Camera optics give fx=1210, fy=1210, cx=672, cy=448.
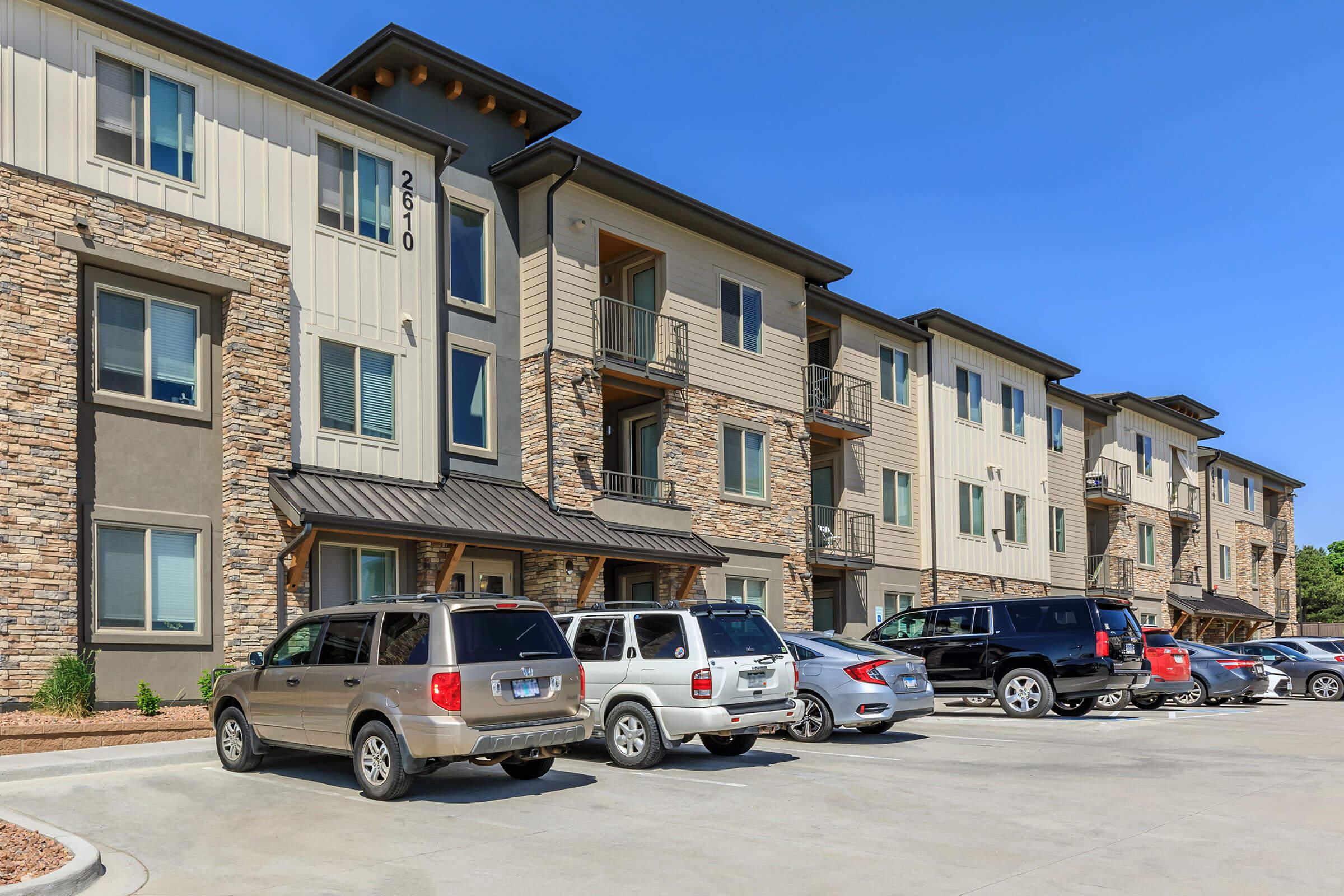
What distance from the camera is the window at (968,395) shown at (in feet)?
114

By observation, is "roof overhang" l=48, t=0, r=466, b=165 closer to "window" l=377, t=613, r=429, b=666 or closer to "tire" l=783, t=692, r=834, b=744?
"window" l=377, t=613, r=429, b=666

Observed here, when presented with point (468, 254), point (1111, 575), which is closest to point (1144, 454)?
point (1111, 575)

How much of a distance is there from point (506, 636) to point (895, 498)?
22156 millimetres

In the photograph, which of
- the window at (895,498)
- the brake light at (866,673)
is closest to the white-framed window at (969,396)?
the window at (895,498)

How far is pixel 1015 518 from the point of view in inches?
1452

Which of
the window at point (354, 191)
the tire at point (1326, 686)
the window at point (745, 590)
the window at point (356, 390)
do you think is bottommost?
the tire at point (1326, 686)

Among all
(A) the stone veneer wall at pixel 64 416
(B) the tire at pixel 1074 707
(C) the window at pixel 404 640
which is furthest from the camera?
(B) the tire at pixel 1074 707

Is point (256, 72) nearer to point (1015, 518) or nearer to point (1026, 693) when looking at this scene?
point (1026, 693)

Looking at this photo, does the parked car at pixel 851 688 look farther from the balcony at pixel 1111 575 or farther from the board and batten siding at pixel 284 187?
the balcony at pixel 1111 575

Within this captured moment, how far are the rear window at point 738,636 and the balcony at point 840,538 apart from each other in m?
14.1

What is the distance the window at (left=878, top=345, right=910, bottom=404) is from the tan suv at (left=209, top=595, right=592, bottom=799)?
21.6 metres

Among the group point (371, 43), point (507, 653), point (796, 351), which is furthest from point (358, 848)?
point (796, 351)

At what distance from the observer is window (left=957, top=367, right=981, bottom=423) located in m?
34.8

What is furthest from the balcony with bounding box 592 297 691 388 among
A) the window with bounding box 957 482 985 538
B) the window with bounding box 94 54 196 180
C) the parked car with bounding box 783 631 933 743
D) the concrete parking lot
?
the window with bounding box 957 482 985 538
